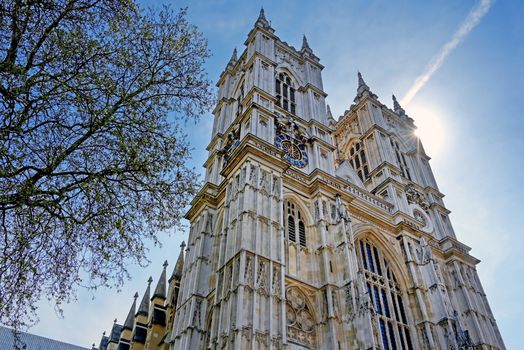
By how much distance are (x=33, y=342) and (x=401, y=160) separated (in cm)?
3994

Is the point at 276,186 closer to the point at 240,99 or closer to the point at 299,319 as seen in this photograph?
the point at 299,319

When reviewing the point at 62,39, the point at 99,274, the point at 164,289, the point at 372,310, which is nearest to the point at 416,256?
the point at 372,310

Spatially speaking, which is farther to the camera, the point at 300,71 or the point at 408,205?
the point at 300,71

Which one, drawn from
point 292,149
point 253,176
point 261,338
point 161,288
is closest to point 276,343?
point 261,338

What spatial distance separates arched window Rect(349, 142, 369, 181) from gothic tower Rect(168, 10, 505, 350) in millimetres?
137

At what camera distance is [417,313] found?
77.0 feet

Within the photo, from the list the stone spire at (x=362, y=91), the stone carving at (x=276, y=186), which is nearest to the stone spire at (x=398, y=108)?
the stone spire at (x=362, y=91)

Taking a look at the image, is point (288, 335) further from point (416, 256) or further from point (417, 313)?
point (416, 256)

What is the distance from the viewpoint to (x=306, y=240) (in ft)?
74.6

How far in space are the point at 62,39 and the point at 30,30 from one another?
691 millimetres

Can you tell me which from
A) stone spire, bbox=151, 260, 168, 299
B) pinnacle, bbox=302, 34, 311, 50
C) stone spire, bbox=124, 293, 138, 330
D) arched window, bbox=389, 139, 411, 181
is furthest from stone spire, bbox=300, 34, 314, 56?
stone spire, bbox=124, 293, 138, 330

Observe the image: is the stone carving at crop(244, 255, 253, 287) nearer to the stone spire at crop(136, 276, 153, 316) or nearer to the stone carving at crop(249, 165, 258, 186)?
the stone carving at crop(249, 165, 258, 186)

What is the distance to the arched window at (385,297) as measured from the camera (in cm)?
2169

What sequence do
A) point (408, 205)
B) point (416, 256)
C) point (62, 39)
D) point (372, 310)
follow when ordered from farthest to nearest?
1. point (408, 205)
2. point (416, 256)
3. point (372, 310)
4. point (62, 39)
